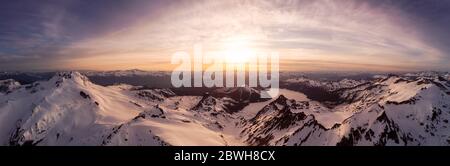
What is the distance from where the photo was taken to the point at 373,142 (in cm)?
19725
